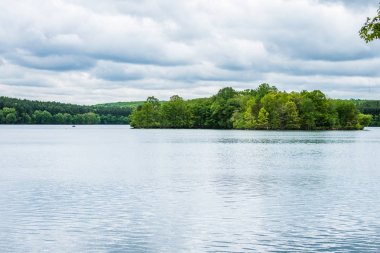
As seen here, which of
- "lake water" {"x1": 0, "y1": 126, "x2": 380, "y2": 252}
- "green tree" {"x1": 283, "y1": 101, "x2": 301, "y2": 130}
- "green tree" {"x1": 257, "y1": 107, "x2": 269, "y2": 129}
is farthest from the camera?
"green tree" {"x1": 257, "y1": 107, "x2": 269, "y2": 129}

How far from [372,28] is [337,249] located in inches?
393

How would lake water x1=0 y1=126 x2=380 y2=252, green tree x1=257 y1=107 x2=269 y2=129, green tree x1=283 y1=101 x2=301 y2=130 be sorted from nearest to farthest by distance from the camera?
lake water x1=0 y1=126 x2=380 y2=252 → green tree x1=283 y1=101 x2=301 y2=130 → green tree x1=257 y1=107 x2=269 y2=129

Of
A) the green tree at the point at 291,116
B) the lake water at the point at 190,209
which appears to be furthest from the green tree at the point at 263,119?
the lake water at the point at 190,209

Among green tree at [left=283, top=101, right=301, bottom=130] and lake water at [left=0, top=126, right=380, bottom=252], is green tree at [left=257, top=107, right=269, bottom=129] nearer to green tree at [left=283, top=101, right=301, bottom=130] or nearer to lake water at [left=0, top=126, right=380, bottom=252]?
green tree at [left=283, top=101, right=301, bottom=130]

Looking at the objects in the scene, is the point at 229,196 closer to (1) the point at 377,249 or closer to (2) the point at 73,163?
(1) the point at 377,249

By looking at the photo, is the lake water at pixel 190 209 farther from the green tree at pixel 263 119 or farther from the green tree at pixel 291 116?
the green tree at pixel 263 119

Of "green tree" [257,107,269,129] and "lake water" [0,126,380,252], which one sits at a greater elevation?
"green tree" [257,107,269,129]

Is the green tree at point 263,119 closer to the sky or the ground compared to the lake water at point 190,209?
closer to the sky

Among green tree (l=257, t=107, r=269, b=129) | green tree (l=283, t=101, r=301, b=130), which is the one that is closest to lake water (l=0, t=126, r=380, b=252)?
green tree (l=283, t=101, r=301, b=130)

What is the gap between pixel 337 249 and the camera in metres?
21.6

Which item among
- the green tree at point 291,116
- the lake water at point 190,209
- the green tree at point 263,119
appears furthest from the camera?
the green tree at point 263,119

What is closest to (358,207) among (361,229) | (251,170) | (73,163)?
(361,229)

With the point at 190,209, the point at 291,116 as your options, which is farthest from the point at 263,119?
the point at 190,209

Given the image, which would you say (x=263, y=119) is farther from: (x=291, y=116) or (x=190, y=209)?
(x=190, y=209)
